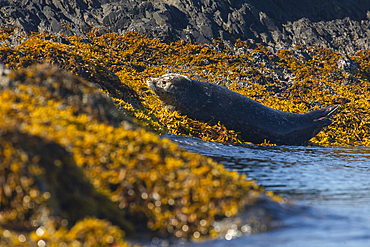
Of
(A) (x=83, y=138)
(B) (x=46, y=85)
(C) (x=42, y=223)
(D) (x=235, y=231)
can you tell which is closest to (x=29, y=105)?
(B) (x=46, y=85)

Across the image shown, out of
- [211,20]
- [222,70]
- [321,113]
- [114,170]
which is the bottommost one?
[321,113]

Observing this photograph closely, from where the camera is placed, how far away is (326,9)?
20578mm

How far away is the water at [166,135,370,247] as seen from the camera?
2020 mm

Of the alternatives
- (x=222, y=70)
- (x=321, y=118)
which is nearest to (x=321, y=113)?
(x=321, y=118)

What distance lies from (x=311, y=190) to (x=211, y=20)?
1517 centimetres

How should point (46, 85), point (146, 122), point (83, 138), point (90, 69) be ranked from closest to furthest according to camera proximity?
point (83, 138), point (46, 85), point (146, 122), point (90, 69)

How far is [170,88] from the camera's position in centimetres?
755

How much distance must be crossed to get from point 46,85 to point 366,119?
31.7ft

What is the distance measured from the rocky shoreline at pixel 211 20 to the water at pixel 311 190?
11.2 m

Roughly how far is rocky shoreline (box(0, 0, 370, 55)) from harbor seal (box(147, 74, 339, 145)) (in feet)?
27.1

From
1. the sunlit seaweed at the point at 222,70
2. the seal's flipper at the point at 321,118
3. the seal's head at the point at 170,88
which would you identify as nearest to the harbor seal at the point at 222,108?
the seal's head at the point at 170,88

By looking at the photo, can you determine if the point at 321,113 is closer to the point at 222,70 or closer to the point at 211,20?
the point at 222,70

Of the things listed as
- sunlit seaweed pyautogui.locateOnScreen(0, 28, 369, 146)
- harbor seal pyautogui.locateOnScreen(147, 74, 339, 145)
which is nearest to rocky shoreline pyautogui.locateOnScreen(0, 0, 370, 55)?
sunlit seaweed pyautogui.locateOnScreen(0, 28, 369, 146)

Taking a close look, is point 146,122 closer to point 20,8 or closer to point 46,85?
point 46,85
